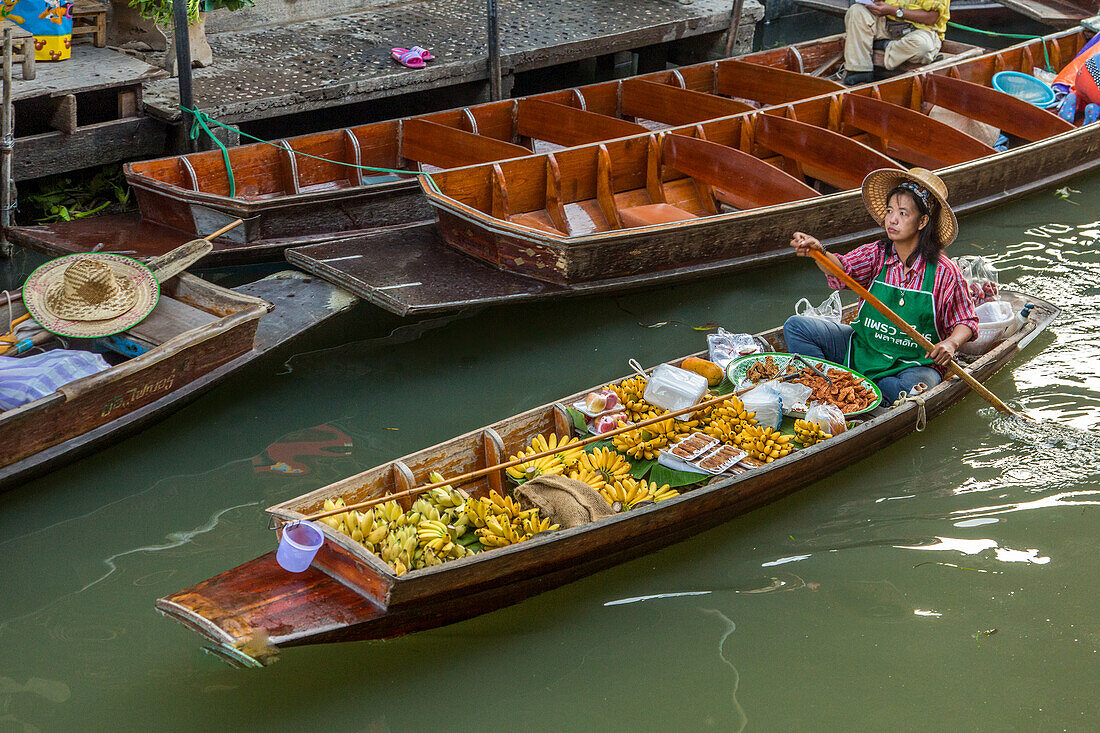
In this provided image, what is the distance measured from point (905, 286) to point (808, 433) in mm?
896

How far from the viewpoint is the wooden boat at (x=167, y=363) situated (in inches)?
170

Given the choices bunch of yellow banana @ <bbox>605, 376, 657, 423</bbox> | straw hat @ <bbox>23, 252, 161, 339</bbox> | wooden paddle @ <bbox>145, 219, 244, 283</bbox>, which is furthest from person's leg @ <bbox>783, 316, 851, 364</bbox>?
straw hat @ <bbox>23, 252, 161, 339</bbox>

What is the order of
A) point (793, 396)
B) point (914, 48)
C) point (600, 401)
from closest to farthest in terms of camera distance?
1. point (600, 401)
2. point (793, 396)
3. point (914, 48)

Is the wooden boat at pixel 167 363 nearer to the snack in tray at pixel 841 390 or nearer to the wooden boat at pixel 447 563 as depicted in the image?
the wooden boat at pixel 447 563

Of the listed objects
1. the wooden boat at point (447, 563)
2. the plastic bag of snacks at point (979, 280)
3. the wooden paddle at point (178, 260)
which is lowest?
the wooden boat at point (447, 563)

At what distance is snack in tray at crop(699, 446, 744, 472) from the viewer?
4.21 m

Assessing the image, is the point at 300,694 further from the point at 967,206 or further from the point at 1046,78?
the point at 1046,78

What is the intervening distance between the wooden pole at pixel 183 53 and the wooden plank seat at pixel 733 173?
3.13m

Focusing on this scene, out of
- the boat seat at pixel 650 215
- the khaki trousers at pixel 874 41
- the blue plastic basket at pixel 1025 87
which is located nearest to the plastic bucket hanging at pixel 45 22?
the boat seat at pixel 650 215

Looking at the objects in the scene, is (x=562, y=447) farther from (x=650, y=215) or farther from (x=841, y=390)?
(x=650, y=215)

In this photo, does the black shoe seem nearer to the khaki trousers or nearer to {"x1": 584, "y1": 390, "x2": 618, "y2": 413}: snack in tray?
the khaki trousers

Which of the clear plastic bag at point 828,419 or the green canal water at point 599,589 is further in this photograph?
the clear plastic bag at point 828,419

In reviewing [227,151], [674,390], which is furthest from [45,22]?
[674,390]

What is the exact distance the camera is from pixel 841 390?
4668 millimetres
